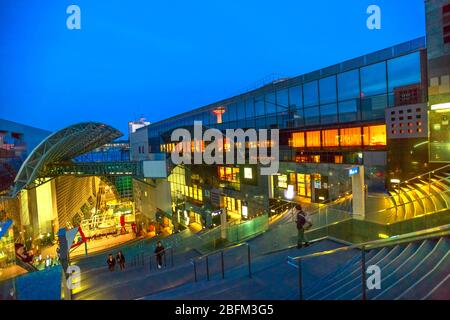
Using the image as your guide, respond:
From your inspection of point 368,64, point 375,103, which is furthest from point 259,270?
point 368,64

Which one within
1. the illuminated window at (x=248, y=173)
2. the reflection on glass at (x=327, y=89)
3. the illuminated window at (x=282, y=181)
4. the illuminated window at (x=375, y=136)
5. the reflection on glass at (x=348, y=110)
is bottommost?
the illuminated window at (x=282, y=181)

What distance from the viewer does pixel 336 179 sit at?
1534 cm

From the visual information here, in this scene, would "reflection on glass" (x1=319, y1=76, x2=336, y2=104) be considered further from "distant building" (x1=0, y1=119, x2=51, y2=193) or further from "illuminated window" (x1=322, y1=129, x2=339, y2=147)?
"distant building" (x1=0, y1=119, x2=51, y2=193)

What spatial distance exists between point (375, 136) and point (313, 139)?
465cm

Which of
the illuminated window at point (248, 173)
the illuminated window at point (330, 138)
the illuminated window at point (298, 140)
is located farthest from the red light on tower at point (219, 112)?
the illuminated window at point (330, 138)

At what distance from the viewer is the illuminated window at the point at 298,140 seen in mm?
20344

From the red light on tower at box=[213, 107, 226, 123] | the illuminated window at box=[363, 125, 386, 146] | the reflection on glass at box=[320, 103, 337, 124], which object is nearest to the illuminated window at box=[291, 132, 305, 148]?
the reflection on glass at box=[320, 103, 337, 124]

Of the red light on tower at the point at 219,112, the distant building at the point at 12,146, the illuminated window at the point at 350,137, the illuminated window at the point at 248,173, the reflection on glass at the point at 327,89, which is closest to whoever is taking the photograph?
the illuminated window at the point at 350,137

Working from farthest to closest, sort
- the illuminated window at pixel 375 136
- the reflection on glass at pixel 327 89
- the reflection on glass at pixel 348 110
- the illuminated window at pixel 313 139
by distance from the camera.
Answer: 1. the illuminated window at pixel 313 139
2. the reflection on glass at pixel 327 89
3. the reflection on glass at pixel 348 110
4. the illuminated window at pixel 375 136

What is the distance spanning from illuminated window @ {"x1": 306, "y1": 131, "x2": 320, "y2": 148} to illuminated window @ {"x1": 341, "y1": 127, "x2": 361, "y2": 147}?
2.02 meters

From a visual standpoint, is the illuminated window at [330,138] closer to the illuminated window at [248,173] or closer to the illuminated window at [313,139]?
the illuminated window at [313,139]

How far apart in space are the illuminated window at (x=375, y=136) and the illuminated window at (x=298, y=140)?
195 inches

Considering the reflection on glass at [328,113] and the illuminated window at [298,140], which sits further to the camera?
the illuminated window at [298,140]
